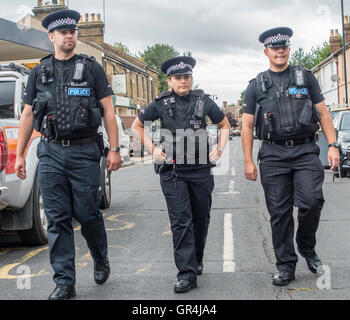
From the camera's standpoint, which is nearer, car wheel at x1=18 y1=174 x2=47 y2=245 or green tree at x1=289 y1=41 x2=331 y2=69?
car wheel at x1=18 y1=174 x2=47 y2=245

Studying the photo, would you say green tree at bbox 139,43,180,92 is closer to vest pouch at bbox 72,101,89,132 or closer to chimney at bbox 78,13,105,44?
chimney at bbox 78,13,105,44

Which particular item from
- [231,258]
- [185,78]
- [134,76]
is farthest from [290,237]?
[134,76]

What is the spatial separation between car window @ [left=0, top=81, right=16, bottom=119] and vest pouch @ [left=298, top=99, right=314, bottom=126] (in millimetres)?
3541

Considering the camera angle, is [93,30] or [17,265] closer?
[17,265]

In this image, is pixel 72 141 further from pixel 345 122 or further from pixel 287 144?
pixel 345 122

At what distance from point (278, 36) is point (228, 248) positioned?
255 cm

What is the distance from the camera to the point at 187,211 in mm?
4844

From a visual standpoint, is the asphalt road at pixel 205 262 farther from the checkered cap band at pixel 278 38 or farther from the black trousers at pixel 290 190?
the checkered cap band at pixel 278 38

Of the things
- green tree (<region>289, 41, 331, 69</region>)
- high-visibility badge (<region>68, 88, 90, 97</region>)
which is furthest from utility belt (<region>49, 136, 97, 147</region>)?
green tree (<region>289, 41, 331, 69</region>)

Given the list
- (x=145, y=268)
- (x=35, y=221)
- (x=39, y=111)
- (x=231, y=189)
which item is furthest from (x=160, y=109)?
(x=231, y=189)

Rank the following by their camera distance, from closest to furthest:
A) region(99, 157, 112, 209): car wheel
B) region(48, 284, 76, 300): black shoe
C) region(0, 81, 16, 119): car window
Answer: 1. region(48, 284, 76, 300): black shoe
2. region(0, 81, 16, 119): car window
3. region(99, 157, 112, 209): car wheel

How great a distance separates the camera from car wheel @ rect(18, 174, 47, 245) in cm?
643

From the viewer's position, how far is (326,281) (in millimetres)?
4836

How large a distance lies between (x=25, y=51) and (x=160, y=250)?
A: 803cm
